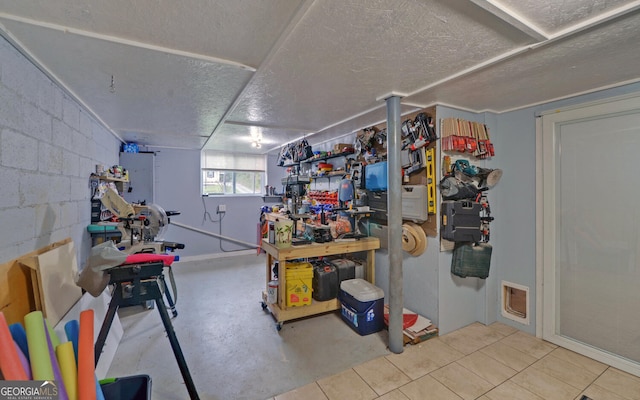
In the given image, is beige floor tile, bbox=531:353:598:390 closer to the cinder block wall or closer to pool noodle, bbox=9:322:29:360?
pool noodle, bbox=9:322:29:360

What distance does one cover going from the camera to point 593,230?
227 centimetres

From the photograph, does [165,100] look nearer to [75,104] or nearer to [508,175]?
[75,104]

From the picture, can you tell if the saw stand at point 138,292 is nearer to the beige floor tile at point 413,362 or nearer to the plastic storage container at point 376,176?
the beige floor tile at point 413,362

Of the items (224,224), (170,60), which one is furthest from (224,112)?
(224,224)

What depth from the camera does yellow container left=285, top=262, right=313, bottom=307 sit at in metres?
2.69

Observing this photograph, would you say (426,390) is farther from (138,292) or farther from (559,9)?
(559,9)

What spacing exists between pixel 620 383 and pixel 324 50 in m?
3.21

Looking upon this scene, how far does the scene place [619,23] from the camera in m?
1.32

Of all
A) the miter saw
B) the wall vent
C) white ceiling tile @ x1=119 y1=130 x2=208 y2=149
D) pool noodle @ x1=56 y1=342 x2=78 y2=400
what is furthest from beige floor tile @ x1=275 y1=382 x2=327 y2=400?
white ceiling tile @ x1=119 y1=130 x2=208 y2=149

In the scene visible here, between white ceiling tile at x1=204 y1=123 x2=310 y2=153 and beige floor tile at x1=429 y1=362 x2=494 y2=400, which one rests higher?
white ceiling tile at x1=204 y1=123 x2=310 y2=153

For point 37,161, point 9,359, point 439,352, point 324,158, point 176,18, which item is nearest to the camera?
point 9,359

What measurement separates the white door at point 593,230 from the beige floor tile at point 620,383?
0.08m

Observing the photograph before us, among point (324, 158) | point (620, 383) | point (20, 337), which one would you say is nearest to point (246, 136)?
point (324, 158)

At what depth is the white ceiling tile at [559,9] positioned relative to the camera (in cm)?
118
